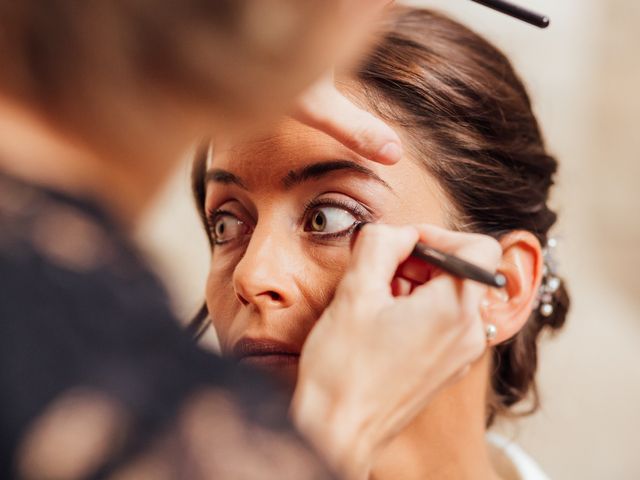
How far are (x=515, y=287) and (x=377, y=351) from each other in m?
0.36

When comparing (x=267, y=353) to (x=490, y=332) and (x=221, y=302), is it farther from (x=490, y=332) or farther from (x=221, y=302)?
(x=490, y=332)

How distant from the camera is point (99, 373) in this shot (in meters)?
0.39

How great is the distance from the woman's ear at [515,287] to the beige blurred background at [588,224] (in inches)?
30.9

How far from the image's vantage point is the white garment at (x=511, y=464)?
4.08ft

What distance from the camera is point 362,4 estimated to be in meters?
0.44

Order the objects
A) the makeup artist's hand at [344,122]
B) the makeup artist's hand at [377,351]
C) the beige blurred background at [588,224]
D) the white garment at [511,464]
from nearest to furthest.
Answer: the makeup artist's hand at [377,351]
the makeup artist's hand at [344,122]
the white garment at [511,464]
the beige blurred background at [588,224]

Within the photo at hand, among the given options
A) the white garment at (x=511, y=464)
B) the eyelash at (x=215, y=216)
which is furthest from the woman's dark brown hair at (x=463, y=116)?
the white garment at (x=511, y=464)

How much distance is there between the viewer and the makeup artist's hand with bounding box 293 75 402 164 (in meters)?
0.79

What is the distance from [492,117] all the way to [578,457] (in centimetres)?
103

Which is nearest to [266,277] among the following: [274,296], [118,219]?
[274,296]

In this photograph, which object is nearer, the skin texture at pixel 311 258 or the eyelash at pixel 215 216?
the skin texture at pixel 311 258

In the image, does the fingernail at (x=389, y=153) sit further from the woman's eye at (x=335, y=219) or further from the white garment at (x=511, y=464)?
the white garment at (x=511, y=464)

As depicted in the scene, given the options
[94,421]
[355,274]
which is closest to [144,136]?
[94,421]

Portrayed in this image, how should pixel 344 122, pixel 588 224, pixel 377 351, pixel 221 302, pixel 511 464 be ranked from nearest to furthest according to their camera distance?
pixel 377 351 < pixel 344 122 < pixel 221 302 < pixel 511 464 < pixel 588 224
